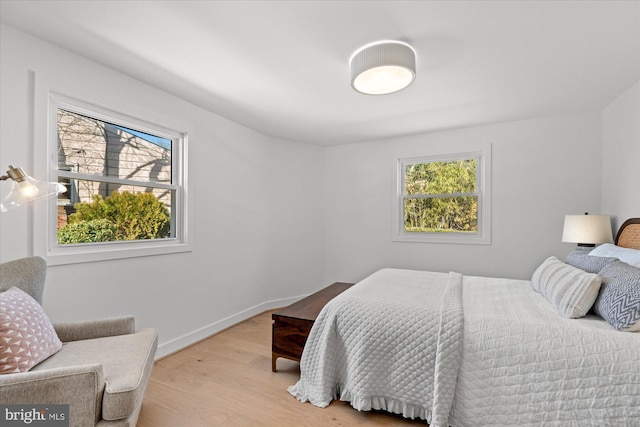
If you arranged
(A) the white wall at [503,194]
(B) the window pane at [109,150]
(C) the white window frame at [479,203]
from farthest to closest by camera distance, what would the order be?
(C) the white window frame at [479,203] < (A) the white wall at [503,194] < (B) the window pane at [109,150]

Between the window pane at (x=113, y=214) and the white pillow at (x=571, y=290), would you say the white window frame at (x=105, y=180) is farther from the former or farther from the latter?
the white pillow at (x=571, y=290)

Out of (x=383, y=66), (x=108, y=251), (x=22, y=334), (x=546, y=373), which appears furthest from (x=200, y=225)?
(x=546, y=373)

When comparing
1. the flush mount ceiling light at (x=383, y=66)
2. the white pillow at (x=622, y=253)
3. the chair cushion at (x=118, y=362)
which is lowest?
the chair cushion at (x=118, y=362)

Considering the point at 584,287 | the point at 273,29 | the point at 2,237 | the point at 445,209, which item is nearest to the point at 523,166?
the point at 445,209

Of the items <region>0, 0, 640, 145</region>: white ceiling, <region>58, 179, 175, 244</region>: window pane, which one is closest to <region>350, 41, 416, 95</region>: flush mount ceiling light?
<region>0, 0, 640, 145</region>: white ceiling

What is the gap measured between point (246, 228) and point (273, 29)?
2.33m

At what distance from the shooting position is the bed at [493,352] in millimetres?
1385

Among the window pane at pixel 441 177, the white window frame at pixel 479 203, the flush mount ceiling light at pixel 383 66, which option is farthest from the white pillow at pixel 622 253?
the flush mount ceiling light at pixel 383 66

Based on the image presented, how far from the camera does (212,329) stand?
304 centimetres

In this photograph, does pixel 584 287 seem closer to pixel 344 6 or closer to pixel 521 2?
pixel 521 2

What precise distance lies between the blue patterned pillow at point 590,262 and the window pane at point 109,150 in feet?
11.3

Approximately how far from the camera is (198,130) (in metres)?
2.93

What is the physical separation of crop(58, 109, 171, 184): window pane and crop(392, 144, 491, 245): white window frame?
9.14 ft

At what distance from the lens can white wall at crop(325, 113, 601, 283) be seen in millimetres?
3068
